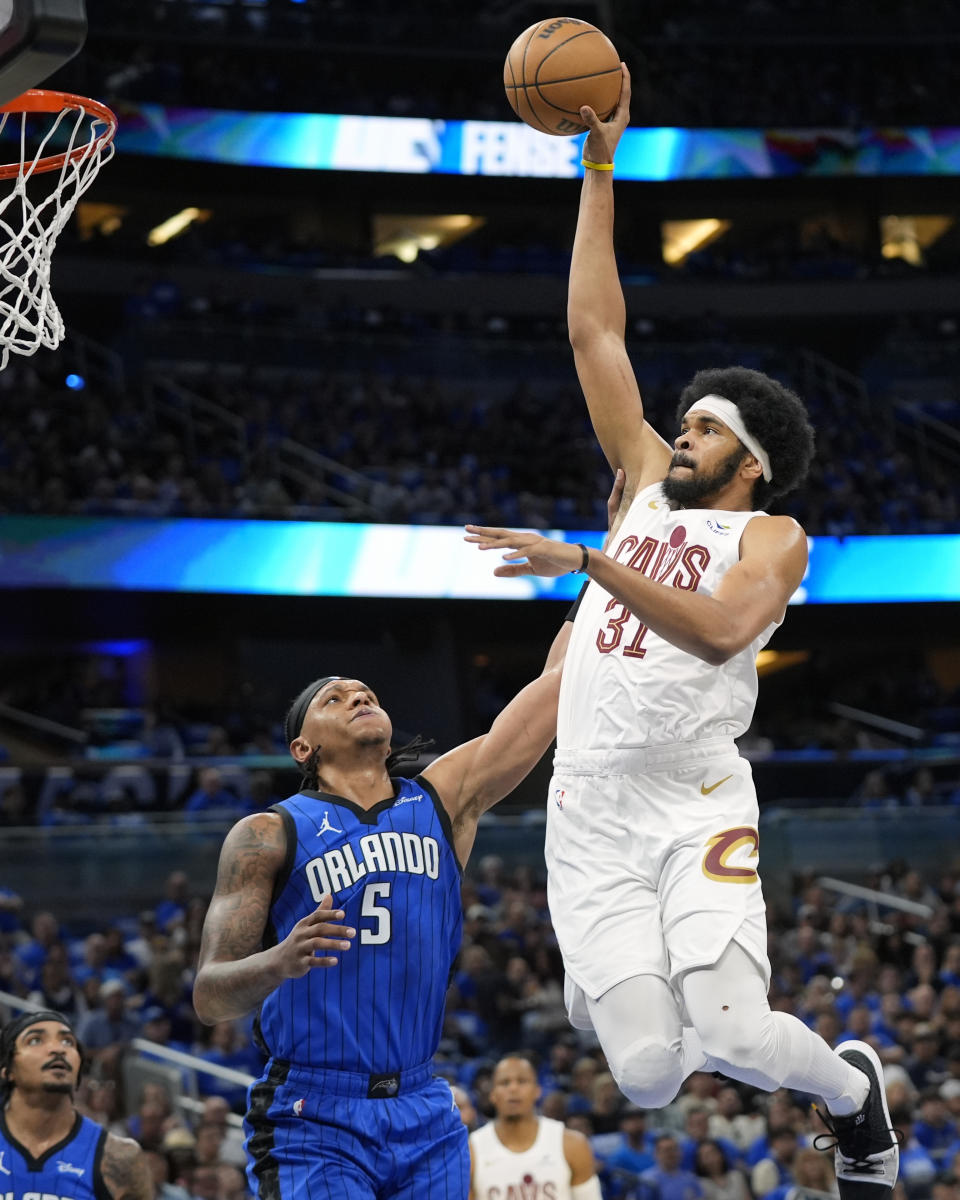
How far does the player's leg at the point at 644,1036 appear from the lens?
4.48 m

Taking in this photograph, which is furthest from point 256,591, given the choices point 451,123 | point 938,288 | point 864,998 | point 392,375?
point 938,288

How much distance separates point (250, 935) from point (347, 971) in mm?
302

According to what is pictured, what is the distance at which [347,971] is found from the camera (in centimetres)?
482

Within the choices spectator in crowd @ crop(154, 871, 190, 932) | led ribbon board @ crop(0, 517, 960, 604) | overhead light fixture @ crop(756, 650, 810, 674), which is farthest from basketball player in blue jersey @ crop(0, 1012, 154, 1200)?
overhead light fixture @ crop(756, 650, 810, 674)

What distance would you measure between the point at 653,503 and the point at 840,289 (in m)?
24.8

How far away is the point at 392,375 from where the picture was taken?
1053 inches

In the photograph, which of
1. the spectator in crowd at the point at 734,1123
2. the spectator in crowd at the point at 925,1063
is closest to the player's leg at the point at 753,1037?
the spectator in crowd at the point at 734,1123

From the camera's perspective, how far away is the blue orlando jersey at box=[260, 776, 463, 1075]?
4773 millimetres

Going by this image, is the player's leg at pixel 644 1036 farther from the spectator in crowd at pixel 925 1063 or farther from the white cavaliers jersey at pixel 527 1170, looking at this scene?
the spectator in crowd at pixel 925 1063

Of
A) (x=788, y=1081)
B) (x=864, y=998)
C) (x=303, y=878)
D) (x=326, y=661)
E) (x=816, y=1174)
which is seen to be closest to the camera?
(x=788, y=1081)

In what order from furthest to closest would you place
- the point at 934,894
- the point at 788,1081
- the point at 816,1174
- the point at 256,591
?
1. the point at 256,591
2. the point at 934,894
3. the point at 816,1174
4. the point at 788,1081

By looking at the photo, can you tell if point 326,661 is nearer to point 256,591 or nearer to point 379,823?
point 256,591

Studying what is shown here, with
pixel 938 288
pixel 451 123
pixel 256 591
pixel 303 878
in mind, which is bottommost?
pixel 303 878

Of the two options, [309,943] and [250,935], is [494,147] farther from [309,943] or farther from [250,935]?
[309,943]
